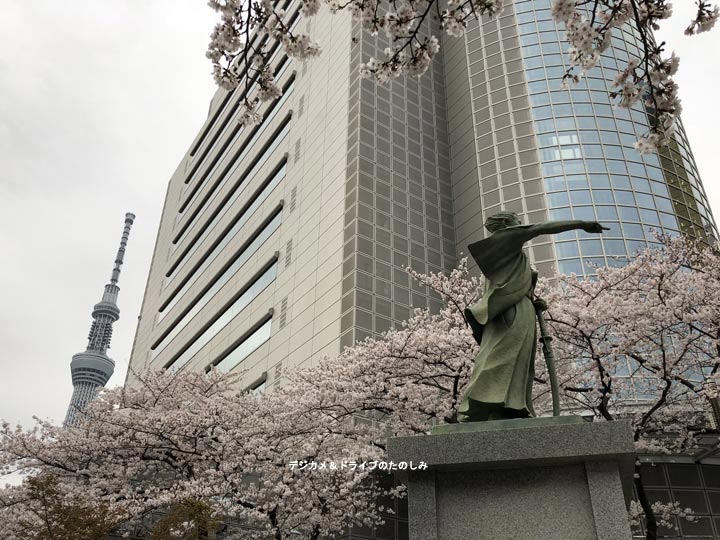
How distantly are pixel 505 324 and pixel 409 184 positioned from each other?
2780 cm

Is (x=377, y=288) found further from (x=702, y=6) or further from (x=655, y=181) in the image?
(x=702, y=6)

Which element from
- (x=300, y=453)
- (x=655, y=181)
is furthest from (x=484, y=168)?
(x=300, y=453)

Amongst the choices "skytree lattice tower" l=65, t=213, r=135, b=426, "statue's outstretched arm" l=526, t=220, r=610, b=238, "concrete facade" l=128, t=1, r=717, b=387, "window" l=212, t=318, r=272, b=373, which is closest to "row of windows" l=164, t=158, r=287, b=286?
"concrete facade" l=128, t=1, r=717, b=387

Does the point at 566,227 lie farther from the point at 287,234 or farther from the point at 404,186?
the point at 287,234

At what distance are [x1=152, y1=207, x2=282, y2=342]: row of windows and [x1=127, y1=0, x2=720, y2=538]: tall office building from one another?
6.5 inches

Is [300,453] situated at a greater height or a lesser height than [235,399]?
lesser

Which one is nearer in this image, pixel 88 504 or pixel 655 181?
pixel 88 504

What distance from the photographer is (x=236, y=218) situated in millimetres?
44750

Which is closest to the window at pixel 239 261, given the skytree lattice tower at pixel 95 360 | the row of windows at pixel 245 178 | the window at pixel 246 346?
the row of windows at pixel 245 178

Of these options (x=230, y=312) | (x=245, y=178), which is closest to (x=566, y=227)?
(x=230, y=312)

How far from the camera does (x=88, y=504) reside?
16.8 metres

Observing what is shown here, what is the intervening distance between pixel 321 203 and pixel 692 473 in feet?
71.0

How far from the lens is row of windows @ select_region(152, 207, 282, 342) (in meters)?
38.7

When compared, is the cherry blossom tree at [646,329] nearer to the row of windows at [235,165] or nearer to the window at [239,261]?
the window at [239,261]
